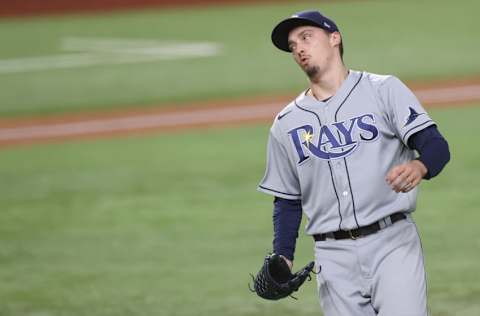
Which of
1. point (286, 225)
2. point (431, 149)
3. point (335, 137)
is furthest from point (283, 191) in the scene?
point (431, 149)

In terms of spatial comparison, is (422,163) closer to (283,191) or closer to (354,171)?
(354,171)

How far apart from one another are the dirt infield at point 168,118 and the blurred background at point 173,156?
0.10 m

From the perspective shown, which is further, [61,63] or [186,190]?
[61,63]

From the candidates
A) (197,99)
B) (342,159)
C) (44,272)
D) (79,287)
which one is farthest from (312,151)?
(197,99)

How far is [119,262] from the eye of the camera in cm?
854

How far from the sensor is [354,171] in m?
4.65

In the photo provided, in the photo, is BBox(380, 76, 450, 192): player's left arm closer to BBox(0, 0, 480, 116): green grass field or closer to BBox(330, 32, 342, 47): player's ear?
BBox(330, 32, 342, 47): player's ear

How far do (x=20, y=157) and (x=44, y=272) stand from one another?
464 cm

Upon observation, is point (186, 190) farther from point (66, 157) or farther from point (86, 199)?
point (66, 157)

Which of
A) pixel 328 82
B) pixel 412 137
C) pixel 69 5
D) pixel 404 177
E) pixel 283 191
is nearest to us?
pixel 404 177

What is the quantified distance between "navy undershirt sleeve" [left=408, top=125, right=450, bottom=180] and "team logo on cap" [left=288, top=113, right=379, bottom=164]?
192 millimetres

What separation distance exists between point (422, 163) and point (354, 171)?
398 mm

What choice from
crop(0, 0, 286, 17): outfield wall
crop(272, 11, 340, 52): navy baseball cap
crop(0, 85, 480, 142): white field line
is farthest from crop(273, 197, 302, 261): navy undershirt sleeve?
crop(0, 0, 286, 17): outfield wall

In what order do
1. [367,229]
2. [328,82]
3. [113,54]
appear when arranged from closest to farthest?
[367,229], [328,82], [113,54]
